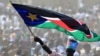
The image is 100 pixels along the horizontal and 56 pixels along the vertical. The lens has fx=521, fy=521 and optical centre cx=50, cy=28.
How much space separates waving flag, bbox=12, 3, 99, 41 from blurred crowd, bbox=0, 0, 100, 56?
3.12 metres

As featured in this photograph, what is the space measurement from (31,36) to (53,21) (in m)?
5.37

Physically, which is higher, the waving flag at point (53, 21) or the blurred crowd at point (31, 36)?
the waving flag at point (53, 21)

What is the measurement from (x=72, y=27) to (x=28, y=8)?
0.74 meters

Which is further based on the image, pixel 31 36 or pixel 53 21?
pixel 31 36

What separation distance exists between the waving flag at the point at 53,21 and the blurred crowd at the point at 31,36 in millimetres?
3123

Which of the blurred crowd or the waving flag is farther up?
the waving flag

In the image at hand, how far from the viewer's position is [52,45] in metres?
12.7

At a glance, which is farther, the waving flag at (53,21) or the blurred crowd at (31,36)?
the blurred crowd at (31,36)

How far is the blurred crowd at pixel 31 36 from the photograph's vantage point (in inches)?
490

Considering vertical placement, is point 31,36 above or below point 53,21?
below

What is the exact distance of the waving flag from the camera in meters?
7.92

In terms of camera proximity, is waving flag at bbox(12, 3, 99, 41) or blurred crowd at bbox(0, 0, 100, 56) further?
blurred crowd at bbox(0, 0, 100, 56)

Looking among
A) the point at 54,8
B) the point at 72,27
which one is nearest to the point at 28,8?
the point at 72,27

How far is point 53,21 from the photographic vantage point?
8078mm
